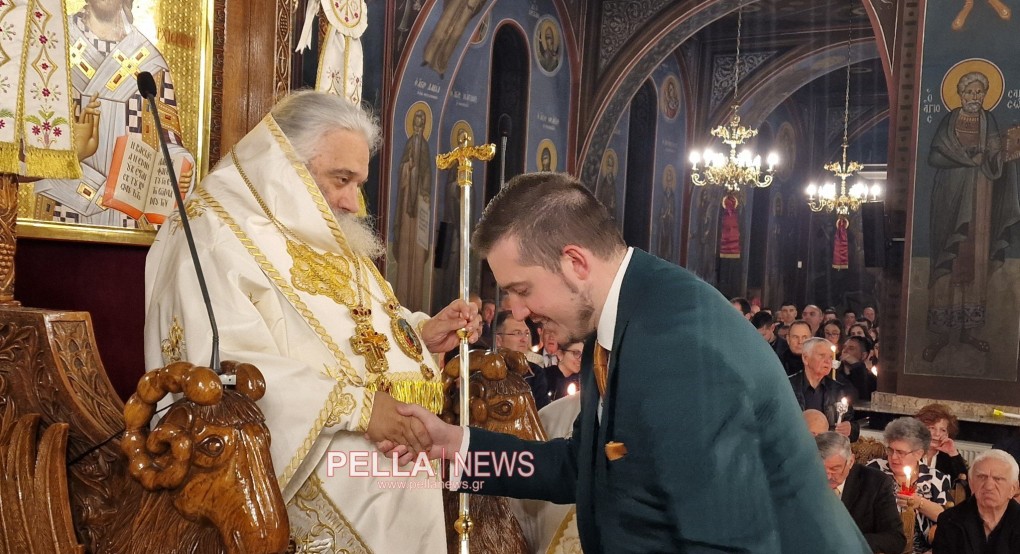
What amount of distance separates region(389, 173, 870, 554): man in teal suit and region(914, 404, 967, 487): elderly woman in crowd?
4.25 metres

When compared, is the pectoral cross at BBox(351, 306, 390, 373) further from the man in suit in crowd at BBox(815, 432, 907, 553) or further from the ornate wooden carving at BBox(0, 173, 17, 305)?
the man in suit in crowd at BBox(815, 432, 907, 553)

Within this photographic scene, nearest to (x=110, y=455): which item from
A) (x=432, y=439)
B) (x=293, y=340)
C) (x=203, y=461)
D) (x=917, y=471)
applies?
(x=203, y=461)

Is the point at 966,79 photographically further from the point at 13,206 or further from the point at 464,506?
the point at 13,206

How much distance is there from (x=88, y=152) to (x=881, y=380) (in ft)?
22.6

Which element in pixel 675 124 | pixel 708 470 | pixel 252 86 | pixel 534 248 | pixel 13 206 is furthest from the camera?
pixel 675 124

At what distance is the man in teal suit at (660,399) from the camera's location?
1700 mm

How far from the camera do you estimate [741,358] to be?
5.80 ft

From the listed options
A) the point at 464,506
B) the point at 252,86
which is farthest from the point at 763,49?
the point at 464,506

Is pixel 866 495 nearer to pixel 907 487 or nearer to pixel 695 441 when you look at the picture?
pixel 907 487

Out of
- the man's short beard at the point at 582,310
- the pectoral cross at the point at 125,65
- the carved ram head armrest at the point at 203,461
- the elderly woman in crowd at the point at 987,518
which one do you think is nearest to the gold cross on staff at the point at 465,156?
the man's short beard at the point at 582,310

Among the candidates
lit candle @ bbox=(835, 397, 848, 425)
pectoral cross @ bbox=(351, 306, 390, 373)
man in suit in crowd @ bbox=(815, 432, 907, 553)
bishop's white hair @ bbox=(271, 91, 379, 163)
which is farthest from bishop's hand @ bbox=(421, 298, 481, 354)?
lit candle @ bbox=(835, 397, 848, 425)

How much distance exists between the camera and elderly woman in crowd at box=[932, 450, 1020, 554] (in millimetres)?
4574

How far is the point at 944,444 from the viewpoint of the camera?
5945 mm

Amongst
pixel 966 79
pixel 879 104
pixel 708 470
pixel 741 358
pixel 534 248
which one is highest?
pixel 879 104
